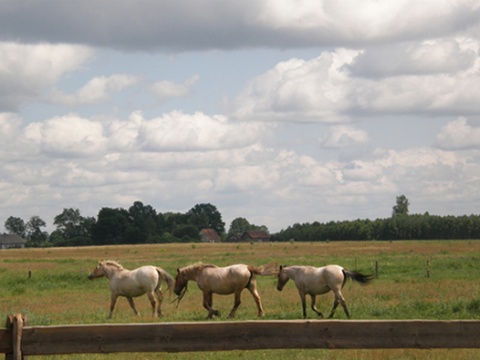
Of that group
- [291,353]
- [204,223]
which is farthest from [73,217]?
[291,353]

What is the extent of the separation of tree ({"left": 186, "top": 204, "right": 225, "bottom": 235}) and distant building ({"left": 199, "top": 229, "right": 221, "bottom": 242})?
7.20 m

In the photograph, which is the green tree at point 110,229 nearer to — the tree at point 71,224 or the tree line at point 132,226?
the tree line at point 132,226

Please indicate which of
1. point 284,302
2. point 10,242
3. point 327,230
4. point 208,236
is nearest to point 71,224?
point 10,242

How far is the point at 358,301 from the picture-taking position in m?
22.0

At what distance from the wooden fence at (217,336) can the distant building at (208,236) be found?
15812cm

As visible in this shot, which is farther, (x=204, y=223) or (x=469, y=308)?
(x=204, y=223)

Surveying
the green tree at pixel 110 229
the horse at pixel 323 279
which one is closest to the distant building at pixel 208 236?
the green tree at pixel 110 229

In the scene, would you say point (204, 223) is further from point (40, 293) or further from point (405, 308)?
point (405, 308)

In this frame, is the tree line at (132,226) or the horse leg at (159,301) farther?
the tree line at (132,226)

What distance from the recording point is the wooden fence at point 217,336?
27.1 feet

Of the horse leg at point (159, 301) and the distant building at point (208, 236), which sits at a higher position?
the distant building at point (208, 236)

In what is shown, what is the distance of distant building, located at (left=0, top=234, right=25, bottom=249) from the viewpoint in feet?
554

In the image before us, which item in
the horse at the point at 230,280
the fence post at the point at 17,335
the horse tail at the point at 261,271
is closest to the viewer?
the fence post at the point at 17,335

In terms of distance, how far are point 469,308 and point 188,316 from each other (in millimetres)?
6909
